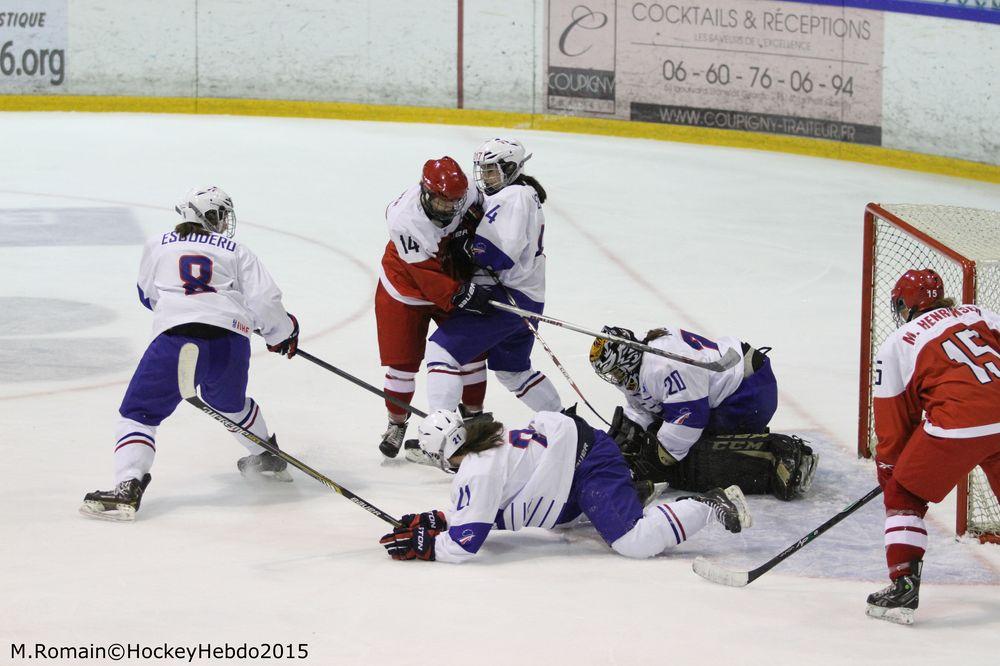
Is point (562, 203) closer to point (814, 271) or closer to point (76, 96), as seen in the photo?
point (814, 271)

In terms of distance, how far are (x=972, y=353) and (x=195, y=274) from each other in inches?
87.2

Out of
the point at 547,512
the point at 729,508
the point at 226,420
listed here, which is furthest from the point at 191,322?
the point at 729,508

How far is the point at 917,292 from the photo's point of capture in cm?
371

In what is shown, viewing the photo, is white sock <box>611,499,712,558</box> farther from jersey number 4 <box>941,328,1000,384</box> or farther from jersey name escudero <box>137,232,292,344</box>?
jersey name escudero <box>137,232,292,344</box>

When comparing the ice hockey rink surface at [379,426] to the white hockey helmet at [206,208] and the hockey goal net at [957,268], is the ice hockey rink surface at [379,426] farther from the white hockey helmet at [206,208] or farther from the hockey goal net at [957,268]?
the white hockey helmet at [206,208]

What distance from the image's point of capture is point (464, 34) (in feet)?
39.4

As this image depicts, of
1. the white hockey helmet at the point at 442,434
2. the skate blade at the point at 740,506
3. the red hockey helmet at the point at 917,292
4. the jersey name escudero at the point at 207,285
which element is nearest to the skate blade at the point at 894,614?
the skate blade at the point at 740,506

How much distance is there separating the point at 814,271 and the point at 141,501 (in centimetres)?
457

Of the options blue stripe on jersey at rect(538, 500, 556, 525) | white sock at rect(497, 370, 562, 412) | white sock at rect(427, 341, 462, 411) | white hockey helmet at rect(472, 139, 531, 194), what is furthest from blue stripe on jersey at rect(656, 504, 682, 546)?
white hockey helmet at rect(472, 139, 531, 194)

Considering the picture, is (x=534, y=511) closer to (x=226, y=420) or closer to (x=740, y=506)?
(x=740, y=506)

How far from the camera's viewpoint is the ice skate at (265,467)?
15.5ft

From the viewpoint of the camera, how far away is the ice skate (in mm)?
4723

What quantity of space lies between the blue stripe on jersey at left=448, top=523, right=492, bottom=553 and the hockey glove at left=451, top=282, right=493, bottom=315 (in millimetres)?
1111

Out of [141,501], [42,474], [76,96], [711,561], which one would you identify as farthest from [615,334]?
[76,96]
